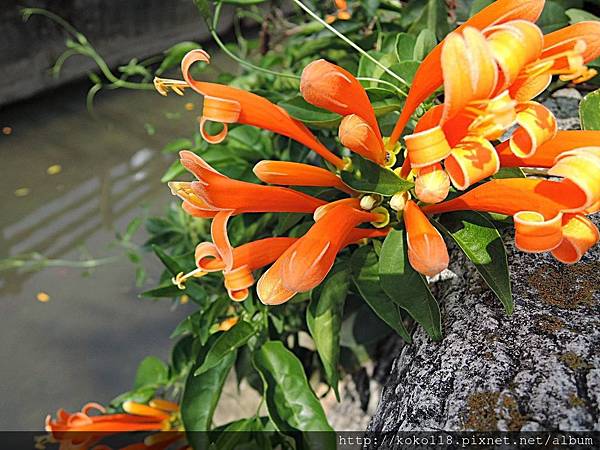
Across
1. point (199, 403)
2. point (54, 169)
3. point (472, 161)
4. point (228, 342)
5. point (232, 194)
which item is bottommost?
point (54, 169)

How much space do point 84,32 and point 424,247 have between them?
2.81m

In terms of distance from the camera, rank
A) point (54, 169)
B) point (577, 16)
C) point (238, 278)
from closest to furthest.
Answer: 1. point (238, 278)
2. point (577, 16)
3. point (54, 169)

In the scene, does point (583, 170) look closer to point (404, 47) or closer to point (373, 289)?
point (373, 289)

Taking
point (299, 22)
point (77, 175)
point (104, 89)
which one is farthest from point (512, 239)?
point (104, 89)

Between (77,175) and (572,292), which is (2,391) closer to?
(77,175)

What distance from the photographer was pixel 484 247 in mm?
561

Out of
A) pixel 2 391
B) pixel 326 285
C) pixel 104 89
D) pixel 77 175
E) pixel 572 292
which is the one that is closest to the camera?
pixel 572 292

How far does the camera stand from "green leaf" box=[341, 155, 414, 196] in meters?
0.57

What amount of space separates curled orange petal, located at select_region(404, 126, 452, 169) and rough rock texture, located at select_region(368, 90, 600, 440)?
0.18 m

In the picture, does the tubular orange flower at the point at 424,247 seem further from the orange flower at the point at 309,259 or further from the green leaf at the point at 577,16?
the green leaf at the point at 577,16

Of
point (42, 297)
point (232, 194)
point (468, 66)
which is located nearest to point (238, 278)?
point (232, 194)

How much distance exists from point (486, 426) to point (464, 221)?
0.65 feet

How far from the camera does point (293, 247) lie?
54 cm

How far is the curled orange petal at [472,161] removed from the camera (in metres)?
0.45
